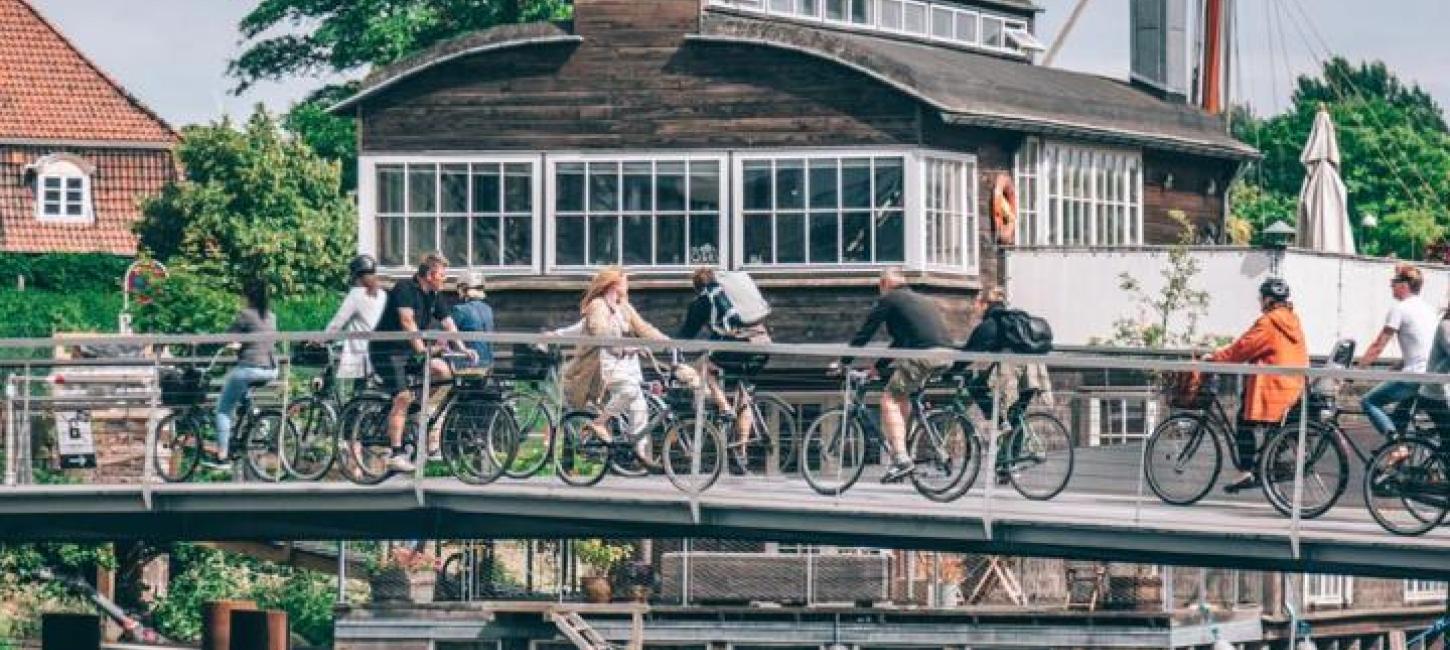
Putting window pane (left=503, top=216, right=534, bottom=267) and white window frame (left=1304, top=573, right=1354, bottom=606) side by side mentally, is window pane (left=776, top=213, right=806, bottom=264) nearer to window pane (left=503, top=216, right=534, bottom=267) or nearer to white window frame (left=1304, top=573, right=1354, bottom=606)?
window pane (left=503, top=216, right=534, bottom=267)

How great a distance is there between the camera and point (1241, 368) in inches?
1204

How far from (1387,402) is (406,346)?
835cm

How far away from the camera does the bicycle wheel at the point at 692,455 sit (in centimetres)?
3303

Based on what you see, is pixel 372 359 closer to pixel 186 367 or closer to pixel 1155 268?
pixel 186 367

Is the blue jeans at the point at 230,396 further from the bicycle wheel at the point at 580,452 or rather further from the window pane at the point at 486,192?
the window pane at the point at 486,192

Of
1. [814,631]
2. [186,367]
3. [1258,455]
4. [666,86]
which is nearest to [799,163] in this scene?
[666,86]

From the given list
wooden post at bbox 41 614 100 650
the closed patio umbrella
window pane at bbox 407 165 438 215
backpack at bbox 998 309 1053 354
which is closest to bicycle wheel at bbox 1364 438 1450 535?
backpack at bbox 998 309 1053 354

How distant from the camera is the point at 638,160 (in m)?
51.4

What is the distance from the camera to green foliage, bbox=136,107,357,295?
76.2m

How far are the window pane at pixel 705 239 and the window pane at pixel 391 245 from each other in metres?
3.53

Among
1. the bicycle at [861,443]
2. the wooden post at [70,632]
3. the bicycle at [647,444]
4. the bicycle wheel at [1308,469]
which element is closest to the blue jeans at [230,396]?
the bicycle at [647,444]

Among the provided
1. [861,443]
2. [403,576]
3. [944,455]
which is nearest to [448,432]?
[861,443]

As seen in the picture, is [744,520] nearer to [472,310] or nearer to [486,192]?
[472,310]

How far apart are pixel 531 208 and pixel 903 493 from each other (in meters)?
19.2
